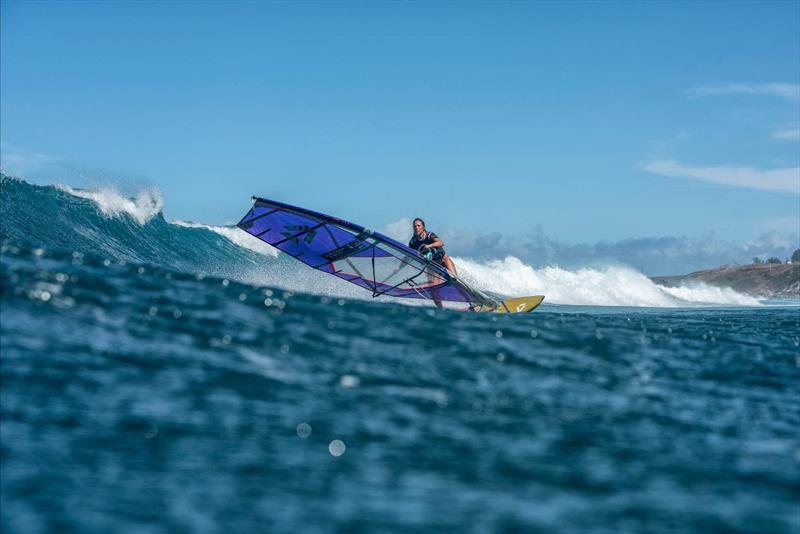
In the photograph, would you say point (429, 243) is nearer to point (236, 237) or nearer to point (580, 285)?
point (236, 237)

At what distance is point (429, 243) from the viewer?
52.9ft

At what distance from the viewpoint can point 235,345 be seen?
247 inches

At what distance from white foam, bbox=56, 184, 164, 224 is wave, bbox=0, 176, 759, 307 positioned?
0.04 meters

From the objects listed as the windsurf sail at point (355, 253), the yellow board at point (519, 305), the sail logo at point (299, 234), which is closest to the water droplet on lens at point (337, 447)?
the windsurf sail at point (355, 253)

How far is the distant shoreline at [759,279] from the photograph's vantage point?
111m

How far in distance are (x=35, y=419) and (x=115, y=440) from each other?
62 centimetres

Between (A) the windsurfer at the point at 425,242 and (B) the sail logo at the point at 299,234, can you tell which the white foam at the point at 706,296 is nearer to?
(A) the windsurfer at the point at 425,242

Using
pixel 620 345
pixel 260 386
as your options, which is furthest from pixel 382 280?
pixel 260 386

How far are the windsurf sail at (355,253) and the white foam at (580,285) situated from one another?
3089 cm

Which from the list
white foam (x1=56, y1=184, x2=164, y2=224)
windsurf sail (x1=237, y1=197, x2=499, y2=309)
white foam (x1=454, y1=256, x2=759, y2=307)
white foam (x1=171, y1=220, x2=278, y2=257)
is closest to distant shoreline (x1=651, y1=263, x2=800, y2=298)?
white foam (x1=454, y1=256, x2=759, y2=307)

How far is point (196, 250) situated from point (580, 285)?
88.9 feet

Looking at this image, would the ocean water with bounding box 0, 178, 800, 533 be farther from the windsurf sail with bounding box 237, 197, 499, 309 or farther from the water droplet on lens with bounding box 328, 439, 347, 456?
the windsurf sail with bounding box 237, 197, 499, 309

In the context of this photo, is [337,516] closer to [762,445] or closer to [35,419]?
[35,419]

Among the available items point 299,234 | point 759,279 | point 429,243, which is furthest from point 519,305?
point 759,279
